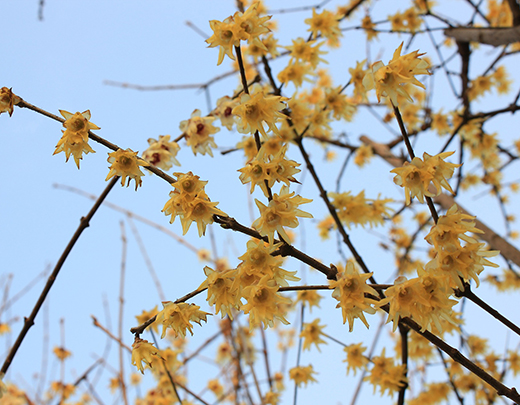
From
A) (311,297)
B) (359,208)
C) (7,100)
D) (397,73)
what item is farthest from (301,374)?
(7,100)

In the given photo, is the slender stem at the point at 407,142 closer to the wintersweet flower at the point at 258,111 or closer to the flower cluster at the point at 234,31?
the wintersweet flower at the point at 258,111

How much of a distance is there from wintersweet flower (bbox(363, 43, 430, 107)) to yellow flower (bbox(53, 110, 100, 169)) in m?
→ 0.84

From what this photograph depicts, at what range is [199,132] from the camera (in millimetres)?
1843

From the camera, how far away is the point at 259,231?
999 mm

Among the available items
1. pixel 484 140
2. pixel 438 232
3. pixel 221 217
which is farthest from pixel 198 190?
pixel 484 140

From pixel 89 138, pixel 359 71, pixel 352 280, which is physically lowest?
pixel 352 280

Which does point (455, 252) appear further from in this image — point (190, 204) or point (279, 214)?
point (190, 204)

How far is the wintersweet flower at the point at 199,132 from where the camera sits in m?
1.83

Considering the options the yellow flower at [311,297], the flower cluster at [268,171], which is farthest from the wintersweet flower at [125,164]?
the yellow flower at [311,297]

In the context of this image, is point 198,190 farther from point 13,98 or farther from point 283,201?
point 13,98

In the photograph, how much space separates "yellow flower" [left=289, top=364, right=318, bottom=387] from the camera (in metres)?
2.34

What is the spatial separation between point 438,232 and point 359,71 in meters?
1.47

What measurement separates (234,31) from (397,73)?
55cm

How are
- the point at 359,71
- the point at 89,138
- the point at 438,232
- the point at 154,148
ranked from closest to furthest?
1. the point at 438,232
2. the point at 89,138
3. the point at 154,148
4. the point at 359,71
